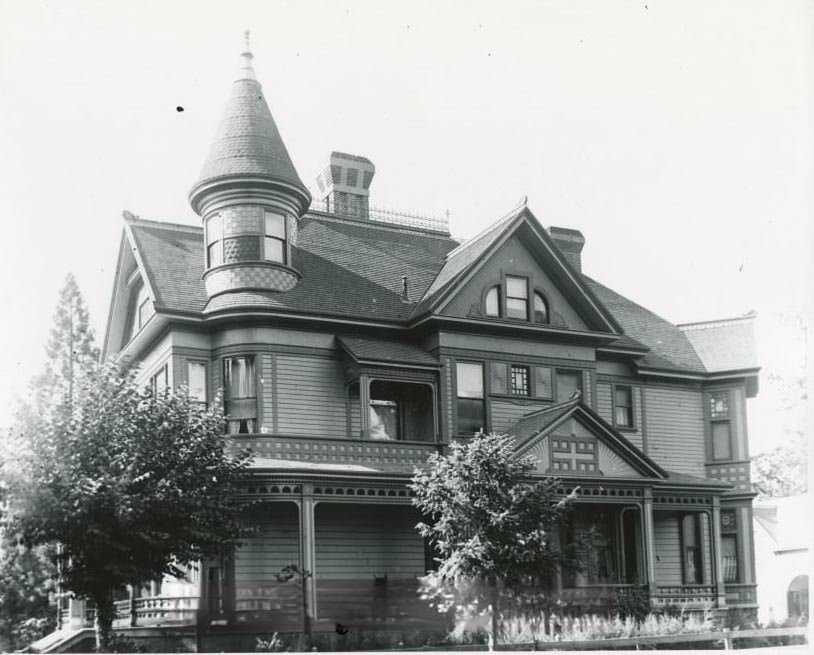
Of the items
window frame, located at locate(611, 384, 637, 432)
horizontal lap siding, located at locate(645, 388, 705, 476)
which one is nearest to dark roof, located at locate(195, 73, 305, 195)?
window frame, located at locate(611, 384, 637, 432)

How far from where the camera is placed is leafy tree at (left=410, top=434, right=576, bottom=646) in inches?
848

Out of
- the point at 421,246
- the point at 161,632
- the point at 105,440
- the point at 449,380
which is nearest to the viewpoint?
the point at 105,440

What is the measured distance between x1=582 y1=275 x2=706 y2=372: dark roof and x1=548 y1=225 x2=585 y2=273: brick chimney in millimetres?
1040

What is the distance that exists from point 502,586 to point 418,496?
2914 millimetres

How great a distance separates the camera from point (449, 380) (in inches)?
1085

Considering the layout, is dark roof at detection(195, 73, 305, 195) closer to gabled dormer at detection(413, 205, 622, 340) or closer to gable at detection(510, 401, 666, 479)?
gabled dormer at detection(413, 205, 622, 340)

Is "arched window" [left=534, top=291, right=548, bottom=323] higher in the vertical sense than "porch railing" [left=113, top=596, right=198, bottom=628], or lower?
higher

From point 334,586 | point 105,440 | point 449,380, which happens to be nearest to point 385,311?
point 449,380

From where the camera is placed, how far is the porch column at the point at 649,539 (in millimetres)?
26484

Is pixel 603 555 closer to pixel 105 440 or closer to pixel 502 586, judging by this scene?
pixel 502 586

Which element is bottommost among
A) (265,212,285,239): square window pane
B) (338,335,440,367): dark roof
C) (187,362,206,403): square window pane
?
(187,362,206,403): square window pane

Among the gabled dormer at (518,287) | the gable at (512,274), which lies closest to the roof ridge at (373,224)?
the gabled dormer at (518,287)

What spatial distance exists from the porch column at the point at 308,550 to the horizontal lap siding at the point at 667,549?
37.0 ft

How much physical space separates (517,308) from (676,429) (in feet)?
22.9
